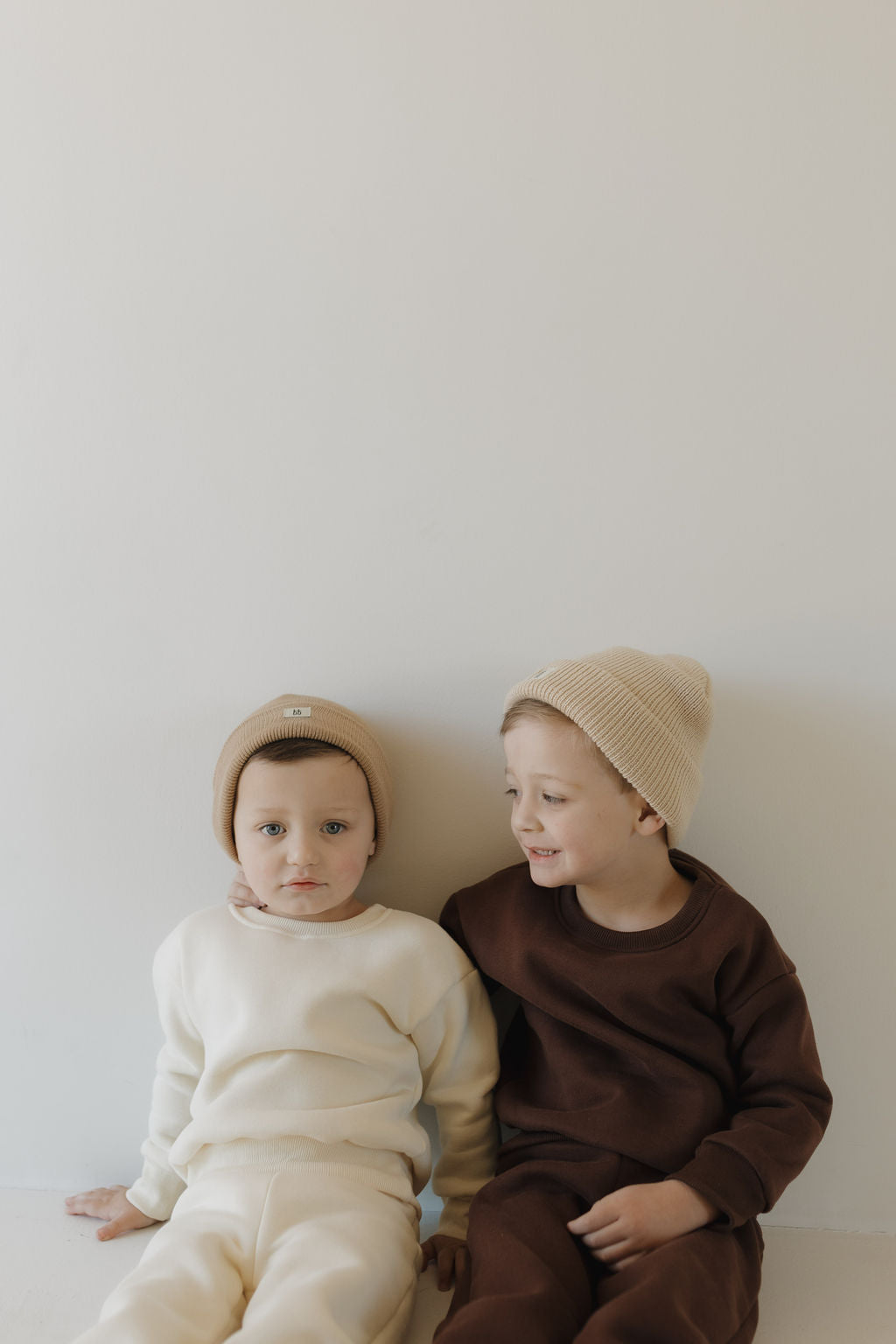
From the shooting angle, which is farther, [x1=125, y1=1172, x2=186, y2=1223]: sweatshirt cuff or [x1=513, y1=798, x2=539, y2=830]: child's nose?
[x1=125, y1=1172, x2=186, y2=1223]: sweatshirt cuff

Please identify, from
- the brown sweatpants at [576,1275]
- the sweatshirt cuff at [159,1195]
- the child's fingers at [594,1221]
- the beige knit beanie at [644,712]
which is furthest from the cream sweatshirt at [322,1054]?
the beige knit beanie at [644,712]

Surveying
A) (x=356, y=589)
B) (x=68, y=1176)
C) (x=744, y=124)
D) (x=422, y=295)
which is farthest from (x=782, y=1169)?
(x=744, y=124)

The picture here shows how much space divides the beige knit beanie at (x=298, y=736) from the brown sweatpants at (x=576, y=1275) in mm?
438

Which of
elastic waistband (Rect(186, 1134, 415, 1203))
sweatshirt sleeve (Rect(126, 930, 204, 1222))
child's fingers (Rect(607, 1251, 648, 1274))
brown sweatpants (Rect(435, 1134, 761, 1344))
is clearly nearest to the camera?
brown sweatpants (Rect(435, 1134, 761, 1344))

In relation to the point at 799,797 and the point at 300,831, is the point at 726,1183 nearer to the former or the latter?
the point at 799,797

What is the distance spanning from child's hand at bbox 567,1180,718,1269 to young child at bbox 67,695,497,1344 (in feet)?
0.69

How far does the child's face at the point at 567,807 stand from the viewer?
1230 millimetres

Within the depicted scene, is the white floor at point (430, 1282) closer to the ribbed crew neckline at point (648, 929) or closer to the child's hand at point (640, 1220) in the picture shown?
the child's hand at point (640, 1220)

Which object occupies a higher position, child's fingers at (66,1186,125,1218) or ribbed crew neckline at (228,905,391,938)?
ribbed crew neckline at (228,905,391,938)

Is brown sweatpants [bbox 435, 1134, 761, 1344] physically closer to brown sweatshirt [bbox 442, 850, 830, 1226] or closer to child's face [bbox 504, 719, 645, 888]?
brown sweatshirt [bbox 442, 850, 830, 1226]

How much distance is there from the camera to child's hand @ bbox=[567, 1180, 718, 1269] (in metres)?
1.14

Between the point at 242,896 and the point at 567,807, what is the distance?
1.43 feet

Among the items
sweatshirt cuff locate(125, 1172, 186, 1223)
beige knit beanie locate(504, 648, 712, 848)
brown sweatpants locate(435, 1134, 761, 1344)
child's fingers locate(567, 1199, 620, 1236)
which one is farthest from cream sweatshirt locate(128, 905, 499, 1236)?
beige knit beanie locate(504, 648, 712, 848)

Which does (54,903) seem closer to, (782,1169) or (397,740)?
(397,740)
